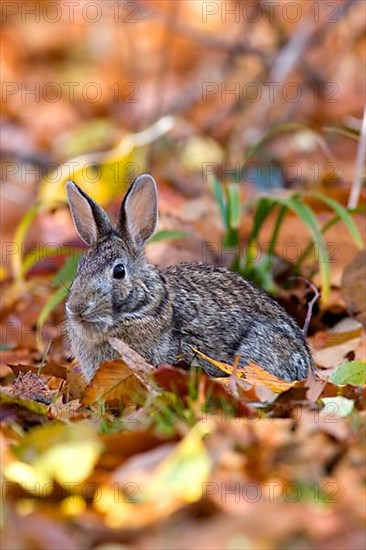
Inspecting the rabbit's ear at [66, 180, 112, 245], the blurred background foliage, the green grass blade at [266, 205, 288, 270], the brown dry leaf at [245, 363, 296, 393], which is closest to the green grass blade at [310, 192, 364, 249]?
the blurred background foliage

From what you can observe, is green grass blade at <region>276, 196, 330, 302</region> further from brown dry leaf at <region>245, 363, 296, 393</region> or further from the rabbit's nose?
the rabbit's nose

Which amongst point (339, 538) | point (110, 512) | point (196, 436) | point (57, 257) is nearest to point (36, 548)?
point (110, 512)

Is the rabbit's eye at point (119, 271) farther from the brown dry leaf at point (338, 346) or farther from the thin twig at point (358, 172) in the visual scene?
the thin twig at point (358, 172)

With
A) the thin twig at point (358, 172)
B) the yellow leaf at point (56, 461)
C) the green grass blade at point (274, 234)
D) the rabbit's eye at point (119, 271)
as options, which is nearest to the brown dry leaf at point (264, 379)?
the rabbit's eye at point (119, 271)

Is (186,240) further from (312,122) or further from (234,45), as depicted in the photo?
(312,122)

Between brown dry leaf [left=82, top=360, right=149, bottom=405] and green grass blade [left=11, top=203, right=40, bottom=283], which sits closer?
brown dry leaf [left=82, top=360, right=149, bottom=405]

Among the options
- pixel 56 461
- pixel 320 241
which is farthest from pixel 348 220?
pixel 56 461

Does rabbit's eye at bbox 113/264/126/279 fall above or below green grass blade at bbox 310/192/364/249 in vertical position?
above
